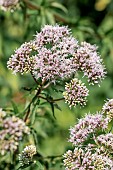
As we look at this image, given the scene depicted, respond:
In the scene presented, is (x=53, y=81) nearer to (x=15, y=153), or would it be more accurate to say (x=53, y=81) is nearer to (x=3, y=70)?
(x=15, y=153)

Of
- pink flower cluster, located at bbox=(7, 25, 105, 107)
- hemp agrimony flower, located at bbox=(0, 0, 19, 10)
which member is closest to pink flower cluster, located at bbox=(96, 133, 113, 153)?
pink flower cluster, located at bbox=(7, 25, 105, 107)

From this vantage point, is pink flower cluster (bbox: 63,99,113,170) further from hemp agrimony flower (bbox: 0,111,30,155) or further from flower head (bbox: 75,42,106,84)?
hemp agrimony flower (bbox: 0,111,30,155)

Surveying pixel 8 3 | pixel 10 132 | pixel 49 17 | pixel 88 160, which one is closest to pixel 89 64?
pixel 88 160

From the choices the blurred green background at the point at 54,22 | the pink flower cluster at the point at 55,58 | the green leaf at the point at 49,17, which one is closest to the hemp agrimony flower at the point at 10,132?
the pink flower cluster at the point at 55,58

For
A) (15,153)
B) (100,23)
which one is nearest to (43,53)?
(15,153)

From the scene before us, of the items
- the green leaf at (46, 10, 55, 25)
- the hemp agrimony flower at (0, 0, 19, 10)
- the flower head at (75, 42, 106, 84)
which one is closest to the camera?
the flower head at (75, 42, 106, 84)

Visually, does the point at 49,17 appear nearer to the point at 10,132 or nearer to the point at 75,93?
the point at 75,93

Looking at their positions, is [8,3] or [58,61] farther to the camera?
[8,3]
